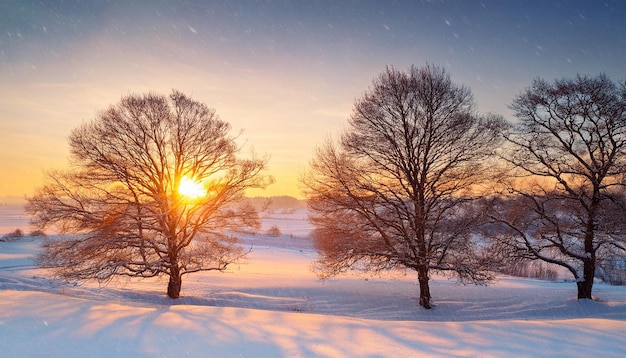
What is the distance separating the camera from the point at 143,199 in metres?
12.5

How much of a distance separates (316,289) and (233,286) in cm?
365

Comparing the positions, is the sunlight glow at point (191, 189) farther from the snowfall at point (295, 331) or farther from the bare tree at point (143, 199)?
the snowfall at point (295, 331)

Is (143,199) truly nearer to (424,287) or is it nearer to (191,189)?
(191,189)

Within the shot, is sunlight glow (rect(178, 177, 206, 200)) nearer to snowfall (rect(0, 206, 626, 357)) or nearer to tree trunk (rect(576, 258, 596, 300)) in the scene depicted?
snowfall (rect(0, 206, 626, 357))

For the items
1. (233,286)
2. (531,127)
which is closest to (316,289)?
(233,286)

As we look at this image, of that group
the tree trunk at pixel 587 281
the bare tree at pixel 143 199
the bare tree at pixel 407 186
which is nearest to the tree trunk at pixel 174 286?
the bare tree at pixel 143 199

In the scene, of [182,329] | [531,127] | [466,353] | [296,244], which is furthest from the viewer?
[296,244]

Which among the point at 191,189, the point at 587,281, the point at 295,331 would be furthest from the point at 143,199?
the point at 587,281

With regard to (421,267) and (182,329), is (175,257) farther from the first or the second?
(421,267)

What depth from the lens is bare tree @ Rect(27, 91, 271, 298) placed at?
36.7 feet

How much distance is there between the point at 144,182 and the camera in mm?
12297

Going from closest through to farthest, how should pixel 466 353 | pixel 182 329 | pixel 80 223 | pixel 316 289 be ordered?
1. pixel 466 353
2. pixel 182 329
3. pixel 80 223
4. pixel 316 289

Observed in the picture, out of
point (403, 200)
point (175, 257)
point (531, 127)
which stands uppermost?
point (531, 127)

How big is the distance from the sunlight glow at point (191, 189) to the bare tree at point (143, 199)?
3 cm
